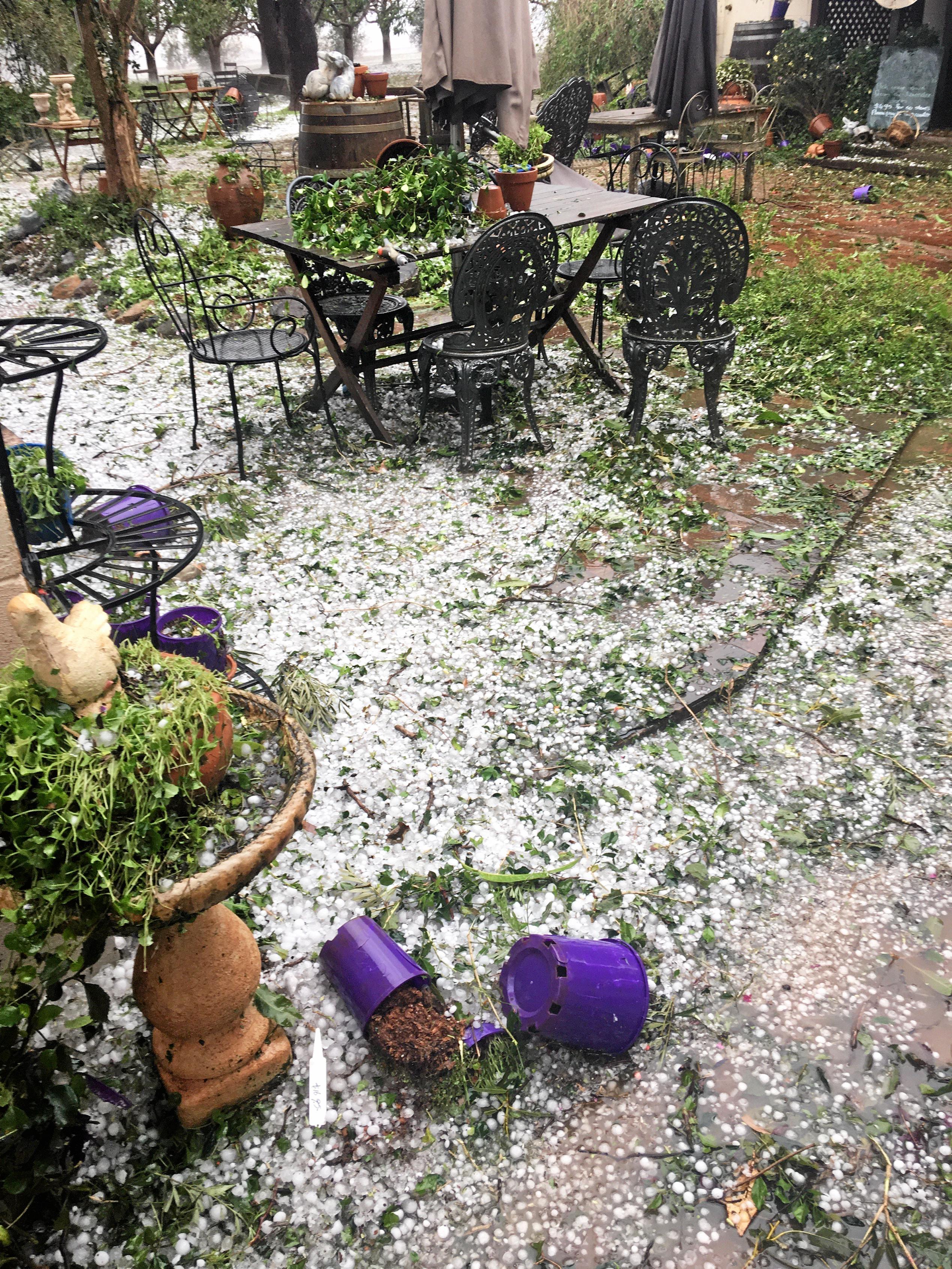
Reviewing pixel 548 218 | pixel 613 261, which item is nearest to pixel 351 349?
pixel 548 218

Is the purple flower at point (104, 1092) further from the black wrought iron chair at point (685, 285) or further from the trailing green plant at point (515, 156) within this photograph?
the trailing green plant at point (515, 156)

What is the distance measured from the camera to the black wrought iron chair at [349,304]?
478cm

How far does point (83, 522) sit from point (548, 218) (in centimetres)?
323

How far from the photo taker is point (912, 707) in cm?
296

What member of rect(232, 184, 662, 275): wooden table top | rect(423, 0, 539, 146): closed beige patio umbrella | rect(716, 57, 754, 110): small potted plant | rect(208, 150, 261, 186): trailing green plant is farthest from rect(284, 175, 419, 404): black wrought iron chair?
rect(716, 57, 754, 110): small potted plant

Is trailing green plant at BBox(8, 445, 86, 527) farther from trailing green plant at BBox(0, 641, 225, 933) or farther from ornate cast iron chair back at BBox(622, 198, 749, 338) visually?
ornate cast iron chair back at BBox(622, 198, 749, 338)

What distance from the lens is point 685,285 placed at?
4266 mm

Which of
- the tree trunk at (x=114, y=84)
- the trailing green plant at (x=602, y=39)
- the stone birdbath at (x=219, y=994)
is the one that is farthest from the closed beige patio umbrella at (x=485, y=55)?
the trailing green plant at (x=602, y=39)

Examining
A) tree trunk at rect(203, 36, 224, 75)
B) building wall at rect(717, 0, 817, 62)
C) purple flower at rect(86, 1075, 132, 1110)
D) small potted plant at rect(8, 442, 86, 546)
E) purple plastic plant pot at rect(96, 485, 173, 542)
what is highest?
tree trunk at rect(203, 36, 224, 75)

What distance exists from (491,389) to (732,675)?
2.74 meters

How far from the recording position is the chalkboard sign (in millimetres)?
9922

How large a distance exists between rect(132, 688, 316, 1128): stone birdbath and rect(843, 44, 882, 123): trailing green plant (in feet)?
39.9

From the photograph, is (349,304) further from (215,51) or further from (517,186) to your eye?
(215,51)

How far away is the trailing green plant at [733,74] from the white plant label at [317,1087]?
11436 mm
